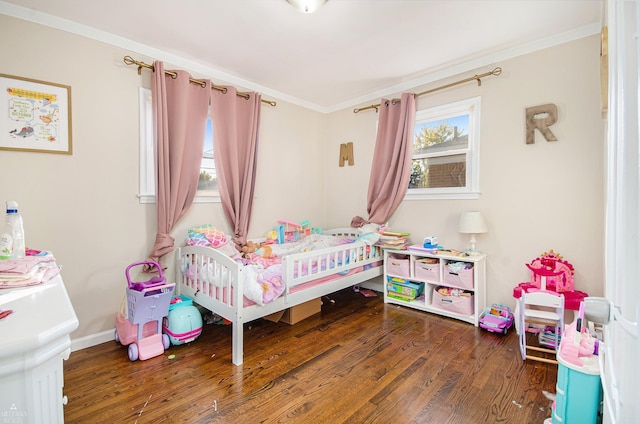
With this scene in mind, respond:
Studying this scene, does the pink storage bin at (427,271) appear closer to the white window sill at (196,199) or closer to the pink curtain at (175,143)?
the white window sill at (196,199)

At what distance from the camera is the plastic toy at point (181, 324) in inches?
91.6

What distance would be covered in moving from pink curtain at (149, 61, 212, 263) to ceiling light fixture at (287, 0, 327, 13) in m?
1.28

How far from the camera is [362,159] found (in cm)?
394

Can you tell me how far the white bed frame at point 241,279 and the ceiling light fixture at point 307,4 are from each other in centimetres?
182

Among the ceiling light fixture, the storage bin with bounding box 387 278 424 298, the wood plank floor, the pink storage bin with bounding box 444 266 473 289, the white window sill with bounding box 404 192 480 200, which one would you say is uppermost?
the ceiling light fixture

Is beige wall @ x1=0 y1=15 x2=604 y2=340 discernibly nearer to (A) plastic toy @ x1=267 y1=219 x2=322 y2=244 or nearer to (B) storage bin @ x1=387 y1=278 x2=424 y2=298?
(B) storage bin @ x1=387 y1=278 x2=424 y2=298

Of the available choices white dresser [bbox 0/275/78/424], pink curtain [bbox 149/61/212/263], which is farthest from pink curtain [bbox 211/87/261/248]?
white dresser [bbox 0/275/78/424]

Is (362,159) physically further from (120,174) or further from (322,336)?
(120,174)

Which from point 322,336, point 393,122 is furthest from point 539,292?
point 393,122

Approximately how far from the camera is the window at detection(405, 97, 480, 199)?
303 centimetres

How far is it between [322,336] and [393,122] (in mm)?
2447

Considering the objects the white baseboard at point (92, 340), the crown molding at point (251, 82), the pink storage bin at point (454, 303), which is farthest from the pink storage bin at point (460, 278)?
the white baseboard at point (92, 340)

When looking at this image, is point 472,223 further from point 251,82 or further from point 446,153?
point 251,82

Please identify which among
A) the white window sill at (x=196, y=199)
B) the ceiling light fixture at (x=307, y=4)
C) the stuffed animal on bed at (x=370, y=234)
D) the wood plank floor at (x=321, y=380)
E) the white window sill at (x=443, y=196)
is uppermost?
the ceiling light fixture at (x=307, y=4)
